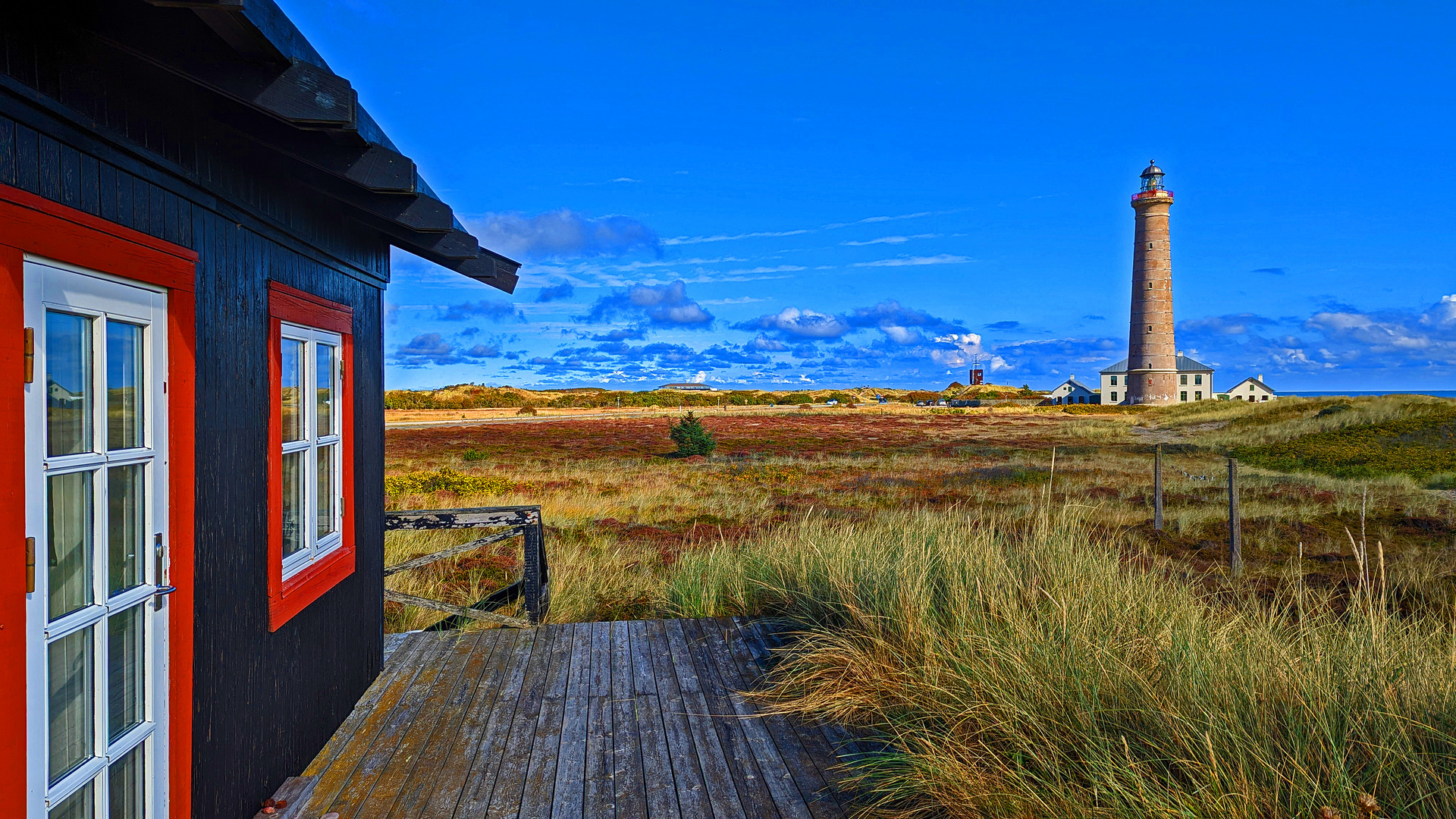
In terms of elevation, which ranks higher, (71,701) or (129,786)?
(71,701)

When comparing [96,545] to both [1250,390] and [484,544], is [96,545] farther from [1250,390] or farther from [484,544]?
[1250,390]

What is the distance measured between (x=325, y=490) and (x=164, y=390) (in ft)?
5.63

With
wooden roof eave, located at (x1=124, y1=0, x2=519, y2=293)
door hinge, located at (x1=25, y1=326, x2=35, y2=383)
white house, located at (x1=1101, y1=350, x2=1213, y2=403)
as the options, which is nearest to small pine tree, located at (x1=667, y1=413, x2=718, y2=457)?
wooden roof eave, located at (x1=124, y1=0, x2=519, y2=293)

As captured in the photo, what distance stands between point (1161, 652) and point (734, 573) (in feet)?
12.2

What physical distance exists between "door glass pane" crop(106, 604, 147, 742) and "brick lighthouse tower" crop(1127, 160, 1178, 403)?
63.6m

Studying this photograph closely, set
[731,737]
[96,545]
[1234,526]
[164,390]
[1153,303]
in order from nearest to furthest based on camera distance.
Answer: [96,545]
[164,390]
[731,737]
[1234,526]
[1153,303]

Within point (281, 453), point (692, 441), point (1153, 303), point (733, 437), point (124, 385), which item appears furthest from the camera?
point (1153, 303)

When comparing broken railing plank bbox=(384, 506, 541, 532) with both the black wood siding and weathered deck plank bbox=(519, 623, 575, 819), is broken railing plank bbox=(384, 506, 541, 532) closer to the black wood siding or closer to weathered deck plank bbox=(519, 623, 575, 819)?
weathered deck plank bbox=(519, 623, 575, 819)

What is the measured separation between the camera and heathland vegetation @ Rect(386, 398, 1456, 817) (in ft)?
8.59

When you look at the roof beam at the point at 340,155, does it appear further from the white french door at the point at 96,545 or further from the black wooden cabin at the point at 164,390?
the white french door at the point at 96,545

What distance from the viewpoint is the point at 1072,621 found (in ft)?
12.7

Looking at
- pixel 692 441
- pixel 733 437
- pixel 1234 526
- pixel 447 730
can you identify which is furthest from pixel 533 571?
pixel 733 437

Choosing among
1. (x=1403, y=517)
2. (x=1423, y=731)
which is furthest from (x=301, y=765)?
(x=1403, y=517)

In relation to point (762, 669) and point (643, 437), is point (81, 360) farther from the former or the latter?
point (643, 437)
